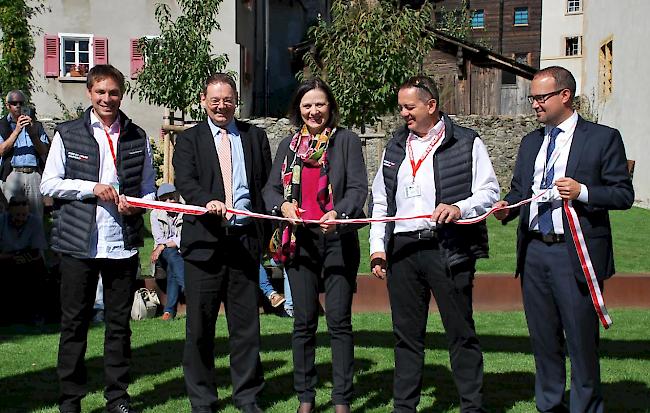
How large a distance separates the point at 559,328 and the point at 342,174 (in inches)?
61.4

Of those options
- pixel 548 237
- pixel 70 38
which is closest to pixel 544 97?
pixel 548 237

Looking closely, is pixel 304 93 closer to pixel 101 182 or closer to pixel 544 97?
pixel 101 182

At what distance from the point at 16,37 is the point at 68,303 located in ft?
66.9

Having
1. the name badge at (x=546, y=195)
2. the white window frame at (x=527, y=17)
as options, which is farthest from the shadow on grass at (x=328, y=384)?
the white window frame at (x=527, y=17)

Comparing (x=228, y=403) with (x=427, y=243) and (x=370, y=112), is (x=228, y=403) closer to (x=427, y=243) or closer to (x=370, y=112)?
(x=427, y=243)

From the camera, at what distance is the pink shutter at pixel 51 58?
2491 cm

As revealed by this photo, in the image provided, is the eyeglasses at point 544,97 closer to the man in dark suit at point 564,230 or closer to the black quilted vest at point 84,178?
the man in dark suit at point 564,230

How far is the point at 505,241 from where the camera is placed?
14.8 m

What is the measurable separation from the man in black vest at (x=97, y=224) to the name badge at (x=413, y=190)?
1596 mm

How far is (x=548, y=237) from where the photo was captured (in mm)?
5172

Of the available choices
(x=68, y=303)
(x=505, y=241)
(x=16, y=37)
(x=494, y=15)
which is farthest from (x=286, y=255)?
(x=494, y=15)

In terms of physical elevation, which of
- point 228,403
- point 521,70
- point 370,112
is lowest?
point 228,403

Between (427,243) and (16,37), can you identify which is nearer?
(427,243)

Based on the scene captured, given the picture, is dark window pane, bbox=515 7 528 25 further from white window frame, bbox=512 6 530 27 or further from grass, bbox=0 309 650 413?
grass, bbox=0 309 650 413
